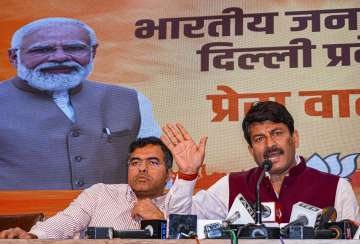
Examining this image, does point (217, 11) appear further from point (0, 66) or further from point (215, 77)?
point (0, 66)

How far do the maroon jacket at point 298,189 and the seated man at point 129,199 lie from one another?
43cm

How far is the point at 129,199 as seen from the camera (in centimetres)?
383

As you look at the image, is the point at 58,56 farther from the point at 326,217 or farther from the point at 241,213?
the point at 326,217

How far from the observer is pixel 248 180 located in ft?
13.2

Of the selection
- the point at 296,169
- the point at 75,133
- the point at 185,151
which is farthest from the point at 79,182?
the point at 296,169

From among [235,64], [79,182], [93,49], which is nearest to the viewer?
[79,182]

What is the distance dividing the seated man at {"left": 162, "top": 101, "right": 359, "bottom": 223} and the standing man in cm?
70

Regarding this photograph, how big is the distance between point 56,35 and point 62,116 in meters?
0.61

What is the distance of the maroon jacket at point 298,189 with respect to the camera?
3734 mm

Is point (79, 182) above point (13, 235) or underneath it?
above

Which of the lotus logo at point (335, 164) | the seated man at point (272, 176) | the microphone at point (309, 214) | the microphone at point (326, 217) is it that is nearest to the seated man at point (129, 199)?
the seated man at point (272, 176)

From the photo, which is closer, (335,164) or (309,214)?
(309,214)

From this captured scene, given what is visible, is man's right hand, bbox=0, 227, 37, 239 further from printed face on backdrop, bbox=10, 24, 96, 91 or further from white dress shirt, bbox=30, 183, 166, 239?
printed face on backdrop, bbox=10, 24, 96, 91

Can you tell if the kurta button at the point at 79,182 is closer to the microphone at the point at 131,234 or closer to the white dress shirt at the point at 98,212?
the white dress shirt at the point at 98,212
